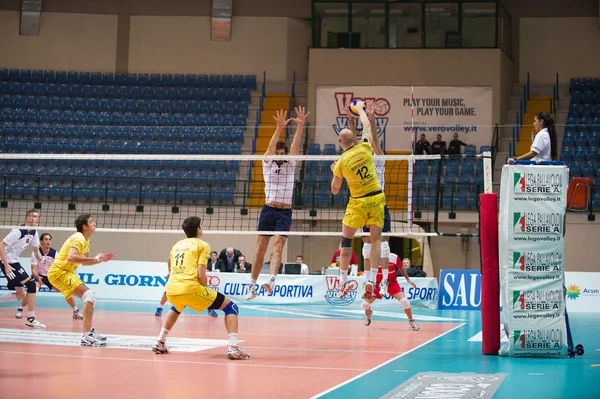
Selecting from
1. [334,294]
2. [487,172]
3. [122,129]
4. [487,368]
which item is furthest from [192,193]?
[487,368]

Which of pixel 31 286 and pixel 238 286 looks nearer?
pixel 31 286

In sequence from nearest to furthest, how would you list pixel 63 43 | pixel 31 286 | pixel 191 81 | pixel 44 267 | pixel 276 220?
pixel 276 220 < pixel 31 286 < pixel 44 267 < pixel 191 81 < pixel 63 43

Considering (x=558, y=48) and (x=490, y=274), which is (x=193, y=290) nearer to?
(x=490, y=274)

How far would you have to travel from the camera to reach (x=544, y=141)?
9.52 meters

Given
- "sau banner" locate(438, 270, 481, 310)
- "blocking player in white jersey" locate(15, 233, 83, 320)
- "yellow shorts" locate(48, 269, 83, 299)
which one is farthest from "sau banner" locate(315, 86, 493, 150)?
"yellow shorts" locate(48, 269, 83, 299)

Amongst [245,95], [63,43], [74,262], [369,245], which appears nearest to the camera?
[74,262]

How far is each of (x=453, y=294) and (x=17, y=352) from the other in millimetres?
11592

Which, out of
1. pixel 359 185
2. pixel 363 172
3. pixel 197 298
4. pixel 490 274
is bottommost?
pixel 197 298

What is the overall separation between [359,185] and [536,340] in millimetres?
2843

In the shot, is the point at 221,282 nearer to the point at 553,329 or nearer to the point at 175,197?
the point at 175,197

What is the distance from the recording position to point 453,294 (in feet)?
60.9

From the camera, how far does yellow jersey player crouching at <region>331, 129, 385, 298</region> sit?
9.84 metres

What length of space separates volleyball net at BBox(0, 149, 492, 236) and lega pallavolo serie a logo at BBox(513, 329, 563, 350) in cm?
1314

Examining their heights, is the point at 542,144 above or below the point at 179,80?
below
